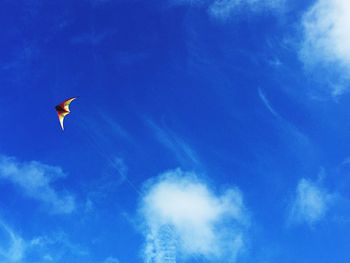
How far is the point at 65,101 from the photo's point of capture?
64500 millimetres

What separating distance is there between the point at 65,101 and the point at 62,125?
2.84 m

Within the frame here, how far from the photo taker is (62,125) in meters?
64.3
